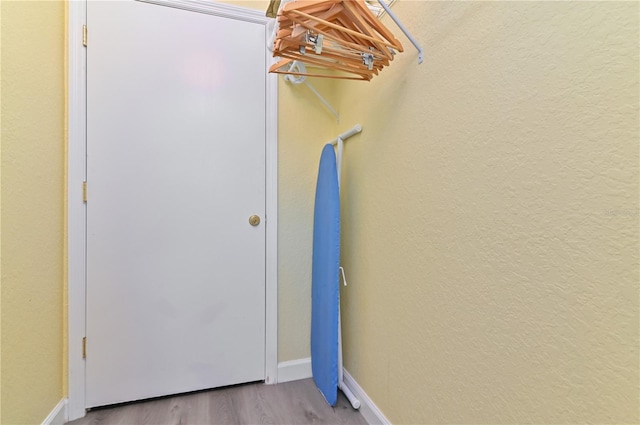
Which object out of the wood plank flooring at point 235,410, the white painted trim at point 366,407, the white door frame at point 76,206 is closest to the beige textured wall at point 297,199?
the wood plank flooring at point 235,410

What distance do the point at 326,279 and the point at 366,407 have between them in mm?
624

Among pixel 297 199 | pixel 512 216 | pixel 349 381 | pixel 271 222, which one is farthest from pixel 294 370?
pixel 512 216

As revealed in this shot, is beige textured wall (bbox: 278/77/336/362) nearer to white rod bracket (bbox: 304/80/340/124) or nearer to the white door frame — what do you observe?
white rod bracket (bbox: 304/80/340/124)

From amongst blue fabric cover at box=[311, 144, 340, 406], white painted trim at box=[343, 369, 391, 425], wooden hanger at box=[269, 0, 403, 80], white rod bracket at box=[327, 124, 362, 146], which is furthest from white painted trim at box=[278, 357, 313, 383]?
wooden hanger at box=[269, 0, 403, 80]

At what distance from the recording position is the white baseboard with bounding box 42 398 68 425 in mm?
1286

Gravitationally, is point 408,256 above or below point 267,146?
below

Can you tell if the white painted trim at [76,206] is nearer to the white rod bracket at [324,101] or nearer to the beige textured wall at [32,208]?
the beige textured wall at [32,208]

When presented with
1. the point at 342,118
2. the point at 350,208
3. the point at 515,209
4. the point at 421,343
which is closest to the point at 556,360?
the point at 515,209

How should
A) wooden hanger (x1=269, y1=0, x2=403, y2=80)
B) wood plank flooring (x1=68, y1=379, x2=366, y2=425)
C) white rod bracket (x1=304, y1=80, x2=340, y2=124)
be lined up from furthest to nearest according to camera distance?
white rod bracket (x1=304, y1=80, x2=340, y2=124), wood plank flooring (x1=68, y1=379, x2=366, y2=425), wooden hanger (x1=269, y1=0, x2=403, y2=80)

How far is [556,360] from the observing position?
63 cm

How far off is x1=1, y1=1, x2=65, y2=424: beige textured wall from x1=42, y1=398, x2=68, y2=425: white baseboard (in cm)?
3

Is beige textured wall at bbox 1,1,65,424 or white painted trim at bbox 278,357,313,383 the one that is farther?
white painted trim at bbox 278,357,313,383

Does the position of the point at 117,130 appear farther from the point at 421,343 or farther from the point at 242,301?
the point at 421,343

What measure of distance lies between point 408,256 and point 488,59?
2.22 feet
